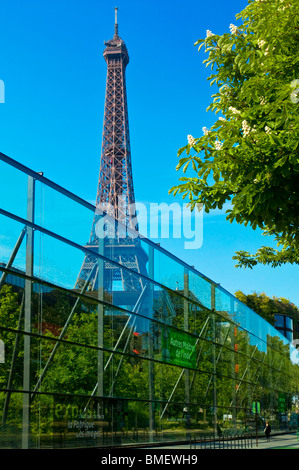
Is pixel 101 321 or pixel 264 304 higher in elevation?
pixel 264 304

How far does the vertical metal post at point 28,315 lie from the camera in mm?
15883

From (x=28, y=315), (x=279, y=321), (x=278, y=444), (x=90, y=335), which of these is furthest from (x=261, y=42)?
(x=279, y=321)

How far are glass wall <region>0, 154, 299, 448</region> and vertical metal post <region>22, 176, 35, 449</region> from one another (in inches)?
1.2

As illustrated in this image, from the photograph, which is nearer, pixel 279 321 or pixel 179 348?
pixel 179 348

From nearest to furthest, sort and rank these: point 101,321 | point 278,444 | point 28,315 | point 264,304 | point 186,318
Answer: point 28,315, point 101,321, point 186,318, point 278,444, point 264,304

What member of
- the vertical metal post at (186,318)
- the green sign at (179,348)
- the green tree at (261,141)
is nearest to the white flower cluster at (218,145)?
the green tree at (261,141)

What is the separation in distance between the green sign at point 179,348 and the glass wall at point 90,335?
1.8 inches

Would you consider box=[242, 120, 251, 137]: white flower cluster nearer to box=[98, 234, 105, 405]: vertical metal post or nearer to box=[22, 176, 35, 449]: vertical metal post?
box=[22, 176, 35, 449]: vertical metal post

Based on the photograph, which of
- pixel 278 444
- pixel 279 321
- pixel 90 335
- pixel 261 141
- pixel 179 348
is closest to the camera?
pixel 261 141

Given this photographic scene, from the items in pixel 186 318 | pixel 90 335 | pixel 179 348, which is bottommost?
pixel 179 348

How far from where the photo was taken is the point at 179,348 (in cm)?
2697

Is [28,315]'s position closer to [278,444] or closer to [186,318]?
[186,318]

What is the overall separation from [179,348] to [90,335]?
8.05 m

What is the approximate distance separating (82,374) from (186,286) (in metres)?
10.9
